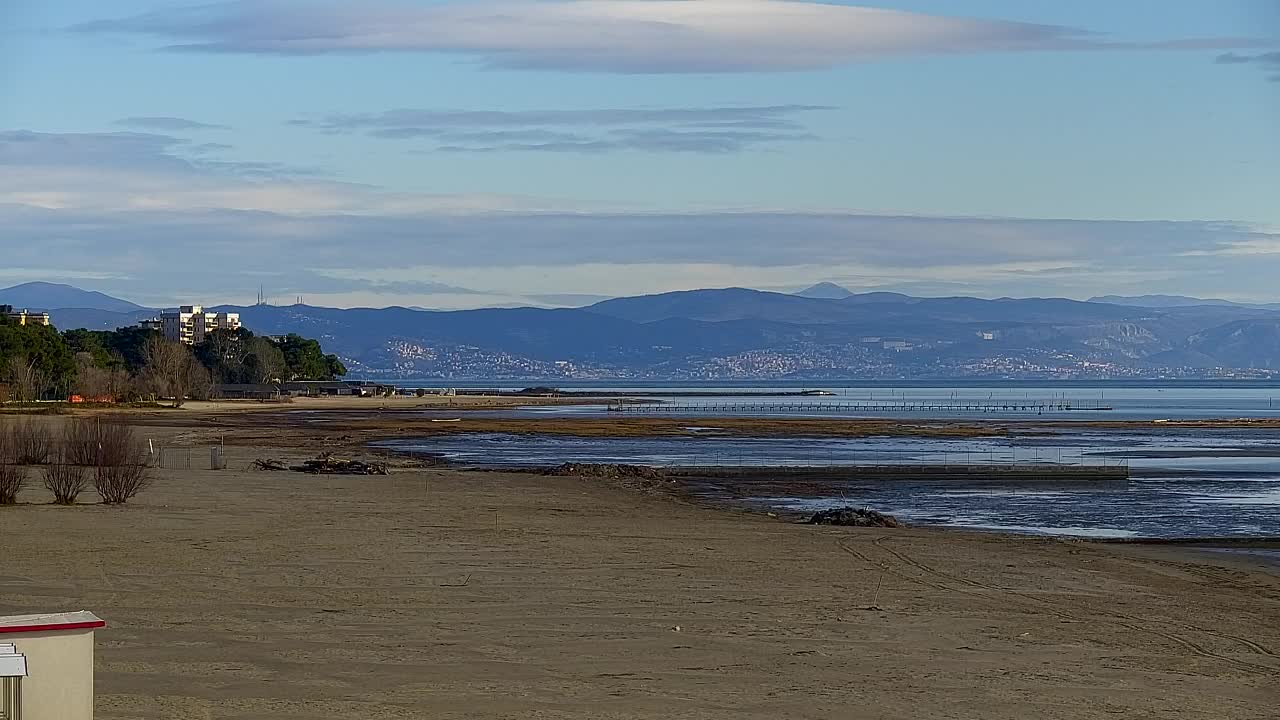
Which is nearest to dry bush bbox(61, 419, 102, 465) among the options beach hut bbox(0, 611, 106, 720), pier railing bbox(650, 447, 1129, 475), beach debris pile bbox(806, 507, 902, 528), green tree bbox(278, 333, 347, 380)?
beach debris pile bbox(806, 507, 902, 528)

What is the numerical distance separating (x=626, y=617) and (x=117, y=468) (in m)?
15.1

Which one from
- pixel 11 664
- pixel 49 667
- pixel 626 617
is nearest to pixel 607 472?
pixel 626 617

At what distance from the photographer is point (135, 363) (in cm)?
15125

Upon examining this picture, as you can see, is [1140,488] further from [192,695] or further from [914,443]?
[192,695]

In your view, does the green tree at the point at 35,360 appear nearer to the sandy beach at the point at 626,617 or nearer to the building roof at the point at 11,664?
the sandy beach at the point at 626,617

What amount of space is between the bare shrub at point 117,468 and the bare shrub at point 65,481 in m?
0.28

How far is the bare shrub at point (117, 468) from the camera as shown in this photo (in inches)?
1037

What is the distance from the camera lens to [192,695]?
10781 millimetres

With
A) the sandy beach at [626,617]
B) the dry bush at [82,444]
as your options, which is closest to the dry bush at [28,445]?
the dry bush at [82,444]

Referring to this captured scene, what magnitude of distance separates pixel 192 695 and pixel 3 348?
9889 centimetres

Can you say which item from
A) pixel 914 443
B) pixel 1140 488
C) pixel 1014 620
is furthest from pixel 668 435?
pixel 1014 620

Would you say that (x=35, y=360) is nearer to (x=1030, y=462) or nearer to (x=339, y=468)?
(x=339, y=468)

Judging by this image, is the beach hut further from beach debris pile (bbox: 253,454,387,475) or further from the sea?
beach debris pile (bbox: 253,454,387,475)

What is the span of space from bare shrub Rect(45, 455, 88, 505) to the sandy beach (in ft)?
2.47
